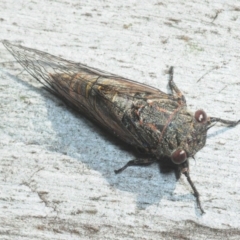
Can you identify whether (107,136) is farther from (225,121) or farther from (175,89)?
(225,121)

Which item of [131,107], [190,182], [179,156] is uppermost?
[131,107]

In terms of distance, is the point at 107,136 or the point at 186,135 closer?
the point at 186,135

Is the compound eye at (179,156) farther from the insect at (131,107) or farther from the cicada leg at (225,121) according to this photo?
the cicada leg at (225,121)

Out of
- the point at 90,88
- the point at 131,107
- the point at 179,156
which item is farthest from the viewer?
the point at 90,88

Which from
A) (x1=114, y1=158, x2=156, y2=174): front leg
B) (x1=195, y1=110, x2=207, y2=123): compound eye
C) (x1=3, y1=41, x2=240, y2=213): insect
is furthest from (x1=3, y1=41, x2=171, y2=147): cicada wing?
(x1=195, y1=110, x2=207, y2=123): compound eye

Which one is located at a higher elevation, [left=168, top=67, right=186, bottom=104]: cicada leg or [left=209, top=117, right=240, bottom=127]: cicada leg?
[left=168, top=67, right=186, bottom=104]: cicada leg

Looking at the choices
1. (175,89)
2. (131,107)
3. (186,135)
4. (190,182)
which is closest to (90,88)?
(131,107)

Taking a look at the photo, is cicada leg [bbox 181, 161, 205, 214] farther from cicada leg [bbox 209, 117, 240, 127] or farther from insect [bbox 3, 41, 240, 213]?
cicada leg [bbox 209, 117, 240, 127]

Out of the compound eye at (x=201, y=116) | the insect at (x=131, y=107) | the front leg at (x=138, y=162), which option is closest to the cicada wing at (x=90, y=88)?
the insect at (x=131, y=107)

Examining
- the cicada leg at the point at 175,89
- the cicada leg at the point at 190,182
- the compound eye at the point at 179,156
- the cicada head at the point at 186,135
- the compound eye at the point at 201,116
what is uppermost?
the cicada leg at the point at 175,89
